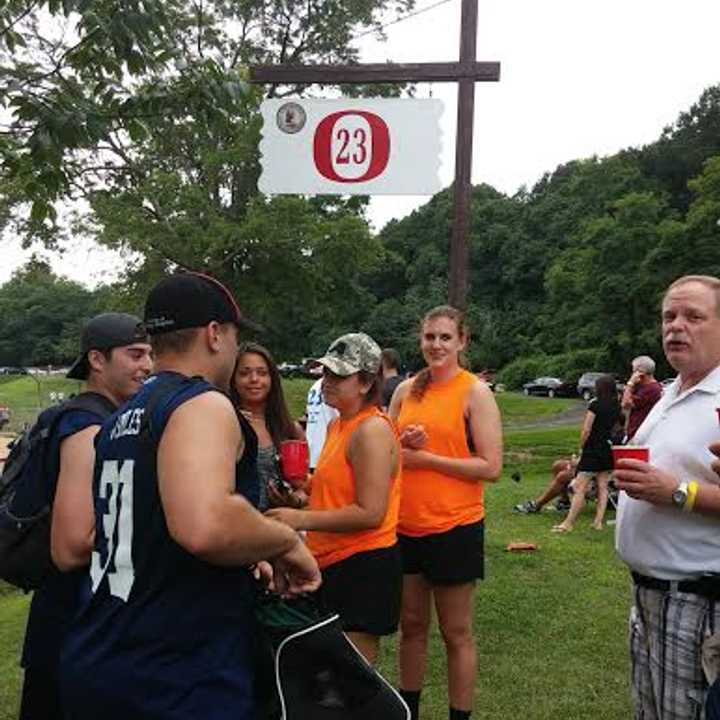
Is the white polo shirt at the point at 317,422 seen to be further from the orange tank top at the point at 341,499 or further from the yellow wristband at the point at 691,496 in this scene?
the yellow wristband at the point at 691,496

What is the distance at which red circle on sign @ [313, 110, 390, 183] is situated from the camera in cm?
481

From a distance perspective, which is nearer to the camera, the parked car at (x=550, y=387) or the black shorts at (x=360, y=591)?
the black shorts at (x=360, y=591)

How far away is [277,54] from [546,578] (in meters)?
19.7

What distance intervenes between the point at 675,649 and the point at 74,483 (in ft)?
6.38

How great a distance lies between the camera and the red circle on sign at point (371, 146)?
4809mm

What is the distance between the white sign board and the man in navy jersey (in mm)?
2942

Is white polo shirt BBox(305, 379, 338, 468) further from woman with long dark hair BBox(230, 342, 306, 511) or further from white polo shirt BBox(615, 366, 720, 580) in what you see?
white polo shirt BBox(615, 366, 720, 580)

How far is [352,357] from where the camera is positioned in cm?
332

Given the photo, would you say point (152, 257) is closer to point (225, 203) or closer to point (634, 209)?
point (225, 203)

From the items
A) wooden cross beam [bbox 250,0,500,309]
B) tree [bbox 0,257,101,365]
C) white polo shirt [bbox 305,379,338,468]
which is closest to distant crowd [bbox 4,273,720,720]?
wooden cross beam [bbox 250,0,500,309]

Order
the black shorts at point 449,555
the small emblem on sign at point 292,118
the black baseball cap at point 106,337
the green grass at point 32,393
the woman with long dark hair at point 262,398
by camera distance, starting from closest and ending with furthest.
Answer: the black baseball cap at point 106,337 → the black shorts at point 449,555 → the woman with long dark hair at point 262,398 → the small emblem on sign at point 292,118 → the green grass at point 32,393

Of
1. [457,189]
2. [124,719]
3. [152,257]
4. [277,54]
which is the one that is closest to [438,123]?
[457,189]

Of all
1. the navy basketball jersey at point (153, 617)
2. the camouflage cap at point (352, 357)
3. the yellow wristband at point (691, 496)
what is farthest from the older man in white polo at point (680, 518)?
the navy basketball jersey at point (153, 617)

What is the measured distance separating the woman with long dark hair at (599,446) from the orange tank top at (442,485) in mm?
6097
